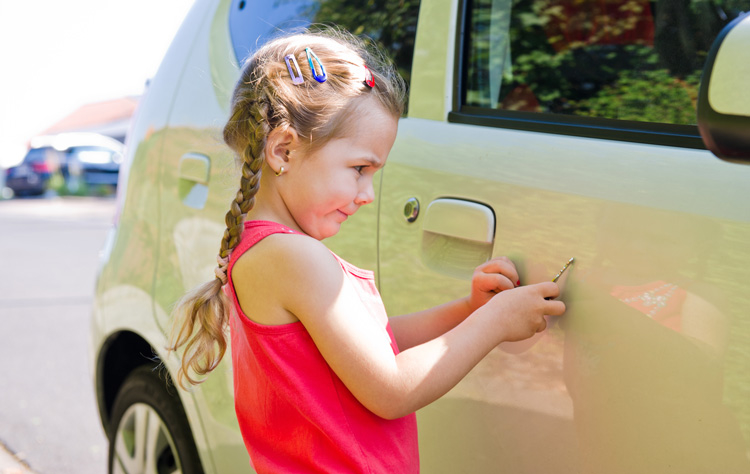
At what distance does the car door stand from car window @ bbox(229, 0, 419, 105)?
0.09 m

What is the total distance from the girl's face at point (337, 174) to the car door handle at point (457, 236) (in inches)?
9.5

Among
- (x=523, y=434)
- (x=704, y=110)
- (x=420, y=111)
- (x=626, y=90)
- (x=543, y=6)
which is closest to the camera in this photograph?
(x=704, y=110)

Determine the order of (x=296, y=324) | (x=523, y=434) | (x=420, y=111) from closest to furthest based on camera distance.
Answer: (x=296, y=324) < (x=523, y=434) < (x=420, y=111)

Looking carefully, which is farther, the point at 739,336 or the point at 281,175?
the point at 281,175

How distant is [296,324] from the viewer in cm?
130

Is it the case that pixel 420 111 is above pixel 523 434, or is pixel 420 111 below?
above

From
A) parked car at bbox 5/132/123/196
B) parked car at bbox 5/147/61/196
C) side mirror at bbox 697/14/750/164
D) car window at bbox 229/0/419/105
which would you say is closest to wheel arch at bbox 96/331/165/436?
car window at bbox 229/0/419/105

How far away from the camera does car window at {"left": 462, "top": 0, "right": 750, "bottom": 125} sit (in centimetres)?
192

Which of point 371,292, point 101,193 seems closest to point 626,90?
point 371,292

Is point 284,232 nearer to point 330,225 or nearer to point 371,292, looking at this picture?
point 330,225

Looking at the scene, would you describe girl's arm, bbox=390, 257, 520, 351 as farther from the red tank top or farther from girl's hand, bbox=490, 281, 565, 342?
the red tank top

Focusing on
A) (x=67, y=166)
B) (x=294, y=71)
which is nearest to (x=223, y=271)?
(x=294, y=71)

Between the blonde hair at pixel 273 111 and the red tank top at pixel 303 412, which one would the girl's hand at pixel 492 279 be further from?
the blonde hair at pixel 273 111

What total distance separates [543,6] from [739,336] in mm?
1411
